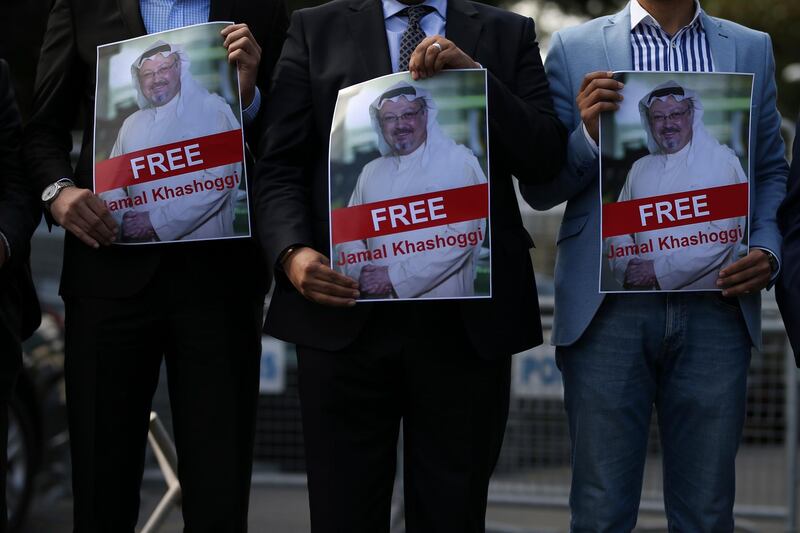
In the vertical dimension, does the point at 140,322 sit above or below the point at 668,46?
below

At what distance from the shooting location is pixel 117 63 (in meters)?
3.45

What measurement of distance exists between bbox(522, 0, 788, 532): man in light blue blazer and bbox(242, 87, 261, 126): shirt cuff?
2.61 feet

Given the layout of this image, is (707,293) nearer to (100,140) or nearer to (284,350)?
(100,140)

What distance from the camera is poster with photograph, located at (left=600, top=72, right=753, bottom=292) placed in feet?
11.0

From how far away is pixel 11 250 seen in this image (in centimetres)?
348

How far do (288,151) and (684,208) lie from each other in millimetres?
1035

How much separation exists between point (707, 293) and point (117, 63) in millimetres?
1684

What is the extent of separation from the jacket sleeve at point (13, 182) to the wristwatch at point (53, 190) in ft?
0.30

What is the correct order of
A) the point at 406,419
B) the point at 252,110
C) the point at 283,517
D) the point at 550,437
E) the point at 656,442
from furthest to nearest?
the point at 283,517
the point at 656,442
the point at 550,437
the point at 252,110
the point at 406,419

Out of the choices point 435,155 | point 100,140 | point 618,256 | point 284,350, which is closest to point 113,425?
point 100,140

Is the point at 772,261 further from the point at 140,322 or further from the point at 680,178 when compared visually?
the point at 140,322

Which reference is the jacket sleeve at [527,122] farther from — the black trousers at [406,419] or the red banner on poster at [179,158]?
the red banner on poster at [179,158]

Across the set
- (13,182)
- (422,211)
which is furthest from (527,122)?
(13,182)

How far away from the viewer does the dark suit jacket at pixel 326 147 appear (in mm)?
3328
